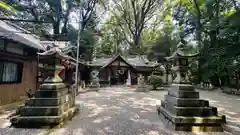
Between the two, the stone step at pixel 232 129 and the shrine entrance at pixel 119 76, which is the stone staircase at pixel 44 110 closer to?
the stone step at pixel 232 129

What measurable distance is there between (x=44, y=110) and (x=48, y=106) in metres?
0.15

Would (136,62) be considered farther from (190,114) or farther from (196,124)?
(196,124)

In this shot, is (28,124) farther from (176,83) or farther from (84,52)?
(84,52)

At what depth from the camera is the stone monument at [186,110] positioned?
→ 497 centimetres

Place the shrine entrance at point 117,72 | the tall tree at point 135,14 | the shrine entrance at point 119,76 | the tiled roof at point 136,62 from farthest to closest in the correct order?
the tall tree at point 135,14
the shrine entrance at point 119,76
the tiled roof at point 136,62
the shrine entrance at point 117,72

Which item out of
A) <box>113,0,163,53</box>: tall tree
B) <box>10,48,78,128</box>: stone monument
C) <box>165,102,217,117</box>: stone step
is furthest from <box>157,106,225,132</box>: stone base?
<box>113,0,163,53</box>: tall tree

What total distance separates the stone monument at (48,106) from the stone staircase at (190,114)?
3.38m

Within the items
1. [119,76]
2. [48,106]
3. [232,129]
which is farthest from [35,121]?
[119,76]

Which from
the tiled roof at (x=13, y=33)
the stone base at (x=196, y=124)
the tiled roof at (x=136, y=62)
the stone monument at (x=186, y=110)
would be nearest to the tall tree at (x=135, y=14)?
the tiled roof at (x=136, y=62)

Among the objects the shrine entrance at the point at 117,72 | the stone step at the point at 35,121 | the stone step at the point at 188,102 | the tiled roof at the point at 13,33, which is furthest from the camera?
the shrine entrance at the point at 117,72

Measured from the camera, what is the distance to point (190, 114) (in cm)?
513

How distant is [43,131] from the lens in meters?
4.71

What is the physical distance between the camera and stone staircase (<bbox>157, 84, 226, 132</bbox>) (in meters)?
4.96

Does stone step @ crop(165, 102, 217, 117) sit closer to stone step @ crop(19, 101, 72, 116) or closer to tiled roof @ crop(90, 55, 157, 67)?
stone step @ crop(19, 101, 72, 116)
